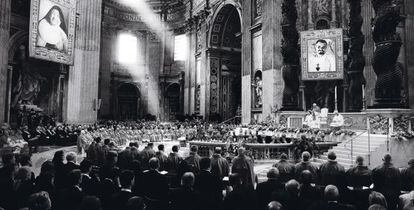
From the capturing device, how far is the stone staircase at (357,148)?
9953mm

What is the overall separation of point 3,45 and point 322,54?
17176mm

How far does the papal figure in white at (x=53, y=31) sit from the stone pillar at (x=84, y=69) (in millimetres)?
2101

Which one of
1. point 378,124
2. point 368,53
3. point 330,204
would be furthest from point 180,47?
point 330,204

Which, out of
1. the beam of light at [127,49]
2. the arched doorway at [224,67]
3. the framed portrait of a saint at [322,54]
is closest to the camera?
the framed portrait of a saint at [322,54]

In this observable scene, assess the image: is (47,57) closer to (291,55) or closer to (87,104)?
(87,104)

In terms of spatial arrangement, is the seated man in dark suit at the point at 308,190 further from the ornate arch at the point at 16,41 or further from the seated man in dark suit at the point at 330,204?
the ornate arch at the point at 16,41

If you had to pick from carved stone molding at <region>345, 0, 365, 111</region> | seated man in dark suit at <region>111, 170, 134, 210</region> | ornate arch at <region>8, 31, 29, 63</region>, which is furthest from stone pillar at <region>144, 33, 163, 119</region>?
Answer: seated man in dark suit at <region>111, 170, 134, 210</region>

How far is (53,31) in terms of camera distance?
17.7 metres

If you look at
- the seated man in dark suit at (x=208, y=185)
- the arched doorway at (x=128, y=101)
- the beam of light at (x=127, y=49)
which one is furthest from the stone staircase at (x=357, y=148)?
the beam of light at (x=127, y=49)

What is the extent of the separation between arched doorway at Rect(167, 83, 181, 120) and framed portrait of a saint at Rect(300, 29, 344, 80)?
20510 millimetres

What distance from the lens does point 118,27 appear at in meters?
35.1

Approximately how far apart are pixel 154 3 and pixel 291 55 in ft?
82.6

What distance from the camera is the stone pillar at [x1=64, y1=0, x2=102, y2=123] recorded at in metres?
20.1

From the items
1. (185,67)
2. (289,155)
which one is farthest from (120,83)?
(289,155)
